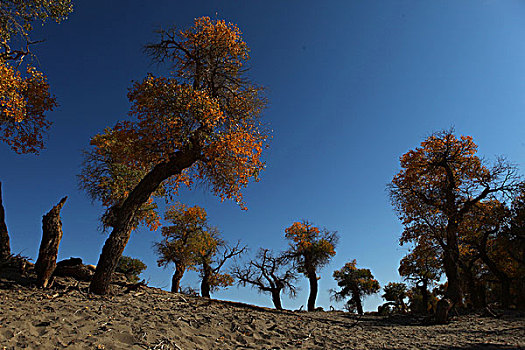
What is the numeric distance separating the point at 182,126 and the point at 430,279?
21909 millimetres

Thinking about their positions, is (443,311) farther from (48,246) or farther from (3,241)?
(3,241)

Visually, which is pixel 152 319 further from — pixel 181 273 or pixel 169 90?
pixel 181 273

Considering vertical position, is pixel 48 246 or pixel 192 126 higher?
pixel 192 126

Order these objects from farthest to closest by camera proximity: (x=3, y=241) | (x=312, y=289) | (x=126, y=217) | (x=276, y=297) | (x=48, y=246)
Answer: (x=312, y=289) < (x=276, y=297) < (x=3, y=241) < (x=126, y=217) < (x=48, y=246)

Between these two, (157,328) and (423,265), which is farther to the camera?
(423,265)

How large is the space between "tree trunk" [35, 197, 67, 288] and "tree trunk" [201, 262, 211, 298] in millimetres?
13566

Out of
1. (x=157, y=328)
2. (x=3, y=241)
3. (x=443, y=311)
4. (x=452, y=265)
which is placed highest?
(x=452, y=265)

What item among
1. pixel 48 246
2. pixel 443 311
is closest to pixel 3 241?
pixel 48 246

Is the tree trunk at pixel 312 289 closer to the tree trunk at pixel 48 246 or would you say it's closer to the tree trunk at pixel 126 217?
the tree trunk at pixel 126 217

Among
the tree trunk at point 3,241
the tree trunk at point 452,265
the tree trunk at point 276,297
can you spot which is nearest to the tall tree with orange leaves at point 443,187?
the tree trunk at point 452,265

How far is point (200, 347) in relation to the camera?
6.13 metres

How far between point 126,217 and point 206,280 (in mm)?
14419

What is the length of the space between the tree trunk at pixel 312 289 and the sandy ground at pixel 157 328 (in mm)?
14316

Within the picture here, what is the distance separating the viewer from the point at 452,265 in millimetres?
15875
